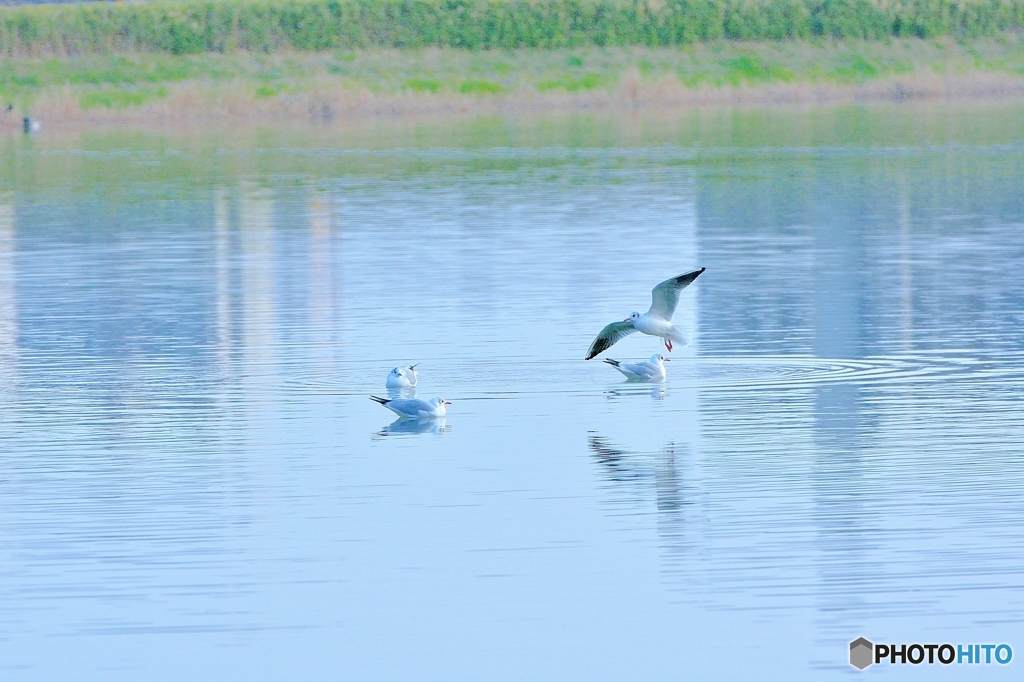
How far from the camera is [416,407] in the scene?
12.8 m

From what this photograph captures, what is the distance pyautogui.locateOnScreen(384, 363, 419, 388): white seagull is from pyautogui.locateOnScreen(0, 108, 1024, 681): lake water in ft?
1.08

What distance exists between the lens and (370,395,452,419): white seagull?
42.1 ft

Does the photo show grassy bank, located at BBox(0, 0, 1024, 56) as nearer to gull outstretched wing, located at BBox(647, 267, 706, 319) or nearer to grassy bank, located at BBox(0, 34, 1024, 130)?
grassy bank, located at BBox(0, 34, 1024, 130)

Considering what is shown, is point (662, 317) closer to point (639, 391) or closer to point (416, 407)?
point (639, 391)

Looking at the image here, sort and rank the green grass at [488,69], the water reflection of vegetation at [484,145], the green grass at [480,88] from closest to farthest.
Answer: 1. the water reflection of vegetation at [484,145]
2. the green grass at [488,69]
3. the green grass at [480,88]

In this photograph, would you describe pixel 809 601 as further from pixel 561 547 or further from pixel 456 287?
Result: pixel 456 287

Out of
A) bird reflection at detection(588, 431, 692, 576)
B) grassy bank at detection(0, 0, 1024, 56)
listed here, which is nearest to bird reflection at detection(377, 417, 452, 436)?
bird reflection at detection(588, 431, 692, 576)

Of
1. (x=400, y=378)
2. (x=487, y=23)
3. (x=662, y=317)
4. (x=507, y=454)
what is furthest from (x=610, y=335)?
(x=487, y=23)

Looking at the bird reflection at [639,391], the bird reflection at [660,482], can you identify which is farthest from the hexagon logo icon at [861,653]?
the bird reflection at [639,391]

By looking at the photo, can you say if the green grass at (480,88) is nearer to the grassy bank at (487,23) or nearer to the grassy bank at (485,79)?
the grassy bank at (485,79)

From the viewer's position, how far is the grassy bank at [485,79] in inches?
2201

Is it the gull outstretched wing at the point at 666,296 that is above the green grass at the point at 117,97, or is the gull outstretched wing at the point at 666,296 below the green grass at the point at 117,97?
below

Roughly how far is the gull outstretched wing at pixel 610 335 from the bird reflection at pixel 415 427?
4.71 ft

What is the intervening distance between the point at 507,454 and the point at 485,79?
157ft
